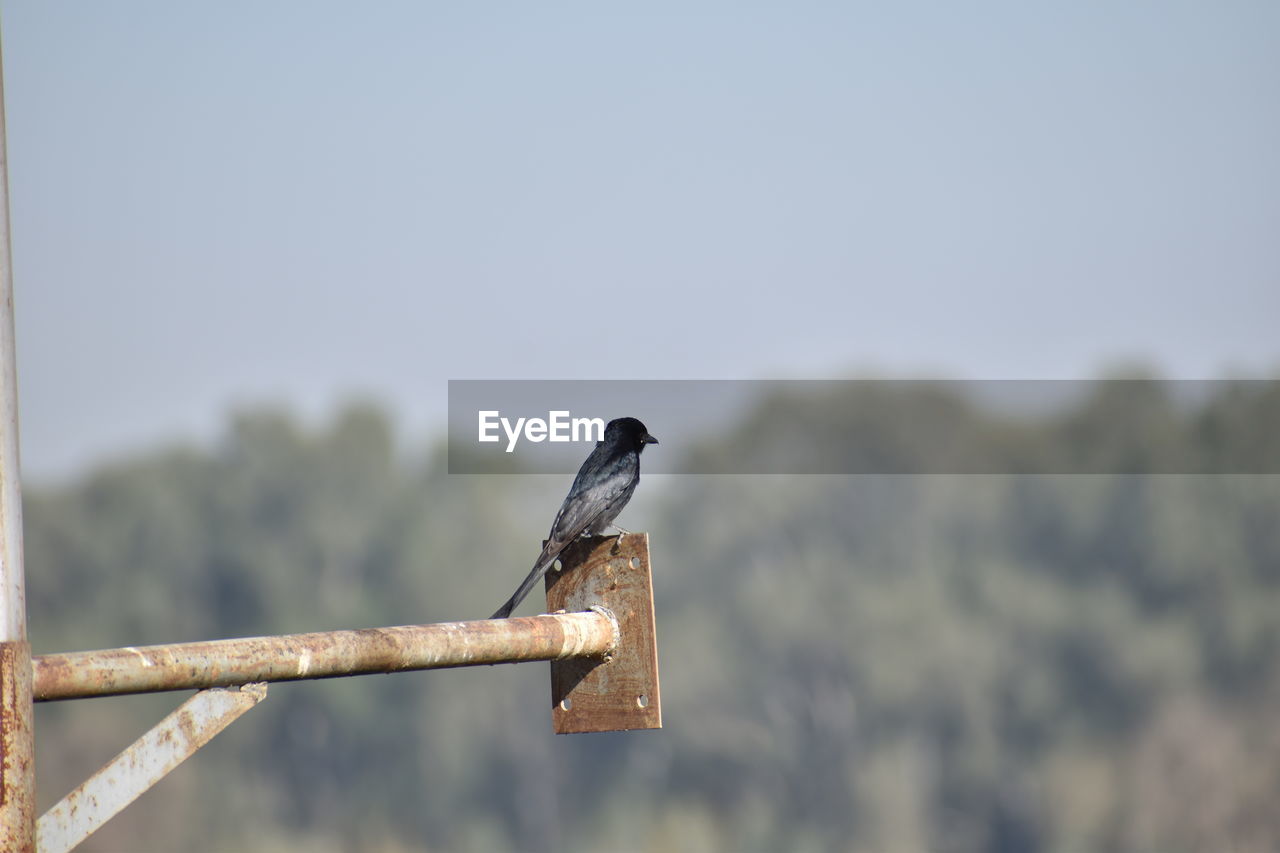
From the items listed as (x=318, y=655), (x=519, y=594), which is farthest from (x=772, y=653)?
(x=318, y=655)

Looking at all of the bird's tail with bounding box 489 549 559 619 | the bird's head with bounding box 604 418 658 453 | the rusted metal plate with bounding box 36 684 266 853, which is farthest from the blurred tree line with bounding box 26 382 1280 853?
the rusted metal plate with bounding box 36 684 266 853

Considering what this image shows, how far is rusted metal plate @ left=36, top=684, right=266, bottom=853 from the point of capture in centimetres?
324

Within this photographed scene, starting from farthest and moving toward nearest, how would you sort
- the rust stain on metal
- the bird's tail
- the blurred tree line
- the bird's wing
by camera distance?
the blurred tree line
the bird's wing
the bird's tail
the rust stain on metal

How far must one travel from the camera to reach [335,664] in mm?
3615

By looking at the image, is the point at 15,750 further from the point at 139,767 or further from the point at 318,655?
the point at 318,655

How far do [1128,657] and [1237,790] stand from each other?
6.60m

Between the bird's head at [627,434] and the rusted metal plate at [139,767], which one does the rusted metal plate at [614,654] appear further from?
the bird's head at [627,434]

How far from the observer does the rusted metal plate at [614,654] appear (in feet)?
14.3

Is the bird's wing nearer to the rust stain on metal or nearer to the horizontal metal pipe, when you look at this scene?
the horizontal metal pipe

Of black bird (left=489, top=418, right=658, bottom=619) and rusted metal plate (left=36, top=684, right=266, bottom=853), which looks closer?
rusted metal plate (left=36, top=684, right=266, bottom=853)

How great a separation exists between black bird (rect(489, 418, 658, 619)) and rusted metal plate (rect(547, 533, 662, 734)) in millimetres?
2301

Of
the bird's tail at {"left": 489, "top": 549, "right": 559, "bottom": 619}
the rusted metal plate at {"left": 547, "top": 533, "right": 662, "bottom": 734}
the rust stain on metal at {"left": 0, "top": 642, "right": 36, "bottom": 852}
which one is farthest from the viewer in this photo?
the bird's tail at {"left": 489, "top": 549, "right": 559, "bottom": 619}

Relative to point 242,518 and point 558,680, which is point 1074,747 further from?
point 558,680

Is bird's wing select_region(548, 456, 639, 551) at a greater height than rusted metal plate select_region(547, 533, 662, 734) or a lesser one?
greater
